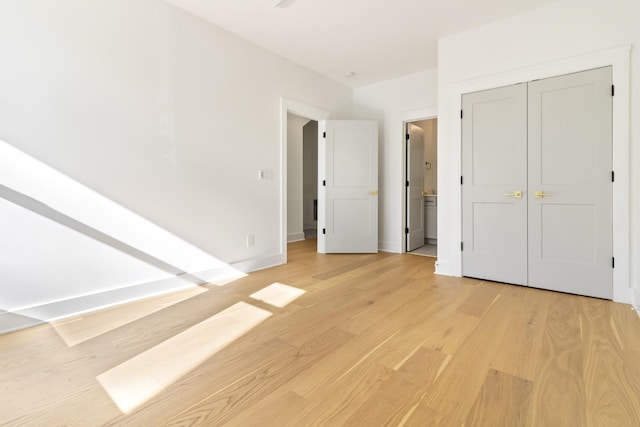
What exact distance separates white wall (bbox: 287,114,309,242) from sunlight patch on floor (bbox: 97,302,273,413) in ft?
12.4

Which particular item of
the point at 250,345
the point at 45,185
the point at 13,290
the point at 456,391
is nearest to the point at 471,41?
the point at 456,391

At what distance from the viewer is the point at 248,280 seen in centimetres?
333

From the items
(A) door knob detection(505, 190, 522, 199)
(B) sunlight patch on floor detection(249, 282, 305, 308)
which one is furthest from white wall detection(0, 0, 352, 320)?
(A) door knob detection(505, 190, 522, 199)

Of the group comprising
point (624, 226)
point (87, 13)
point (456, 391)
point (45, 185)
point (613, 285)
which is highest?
point (87, 13)

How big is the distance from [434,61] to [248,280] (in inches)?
151

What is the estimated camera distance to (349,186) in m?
4.84

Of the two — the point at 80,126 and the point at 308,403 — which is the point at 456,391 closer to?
the point at 308,403

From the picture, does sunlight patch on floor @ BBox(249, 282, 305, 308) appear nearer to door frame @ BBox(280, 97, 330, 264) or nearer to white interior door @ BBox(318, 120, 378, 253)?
door frame @ BBox(280, 97, 330, 264)

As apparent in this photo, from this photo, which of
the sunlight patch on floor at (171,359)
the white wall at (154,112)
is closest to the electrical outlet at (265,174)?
the white wall at (154,112)

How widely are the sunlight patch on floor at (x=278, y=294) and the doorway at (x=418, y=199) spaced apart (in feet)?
8.48

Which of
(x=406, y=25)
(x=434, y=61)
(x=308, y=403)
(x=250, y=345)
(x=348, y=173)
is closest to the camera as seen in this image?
(x=308, y=403)

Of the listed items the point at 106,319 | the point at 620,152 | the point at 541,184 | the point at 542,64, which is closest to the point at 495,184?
the point at 541,184

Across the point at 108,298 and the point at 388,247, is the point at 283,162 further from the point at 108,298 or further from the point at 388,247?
the point at 108,298

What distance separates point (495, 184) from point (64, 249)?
157 inches
